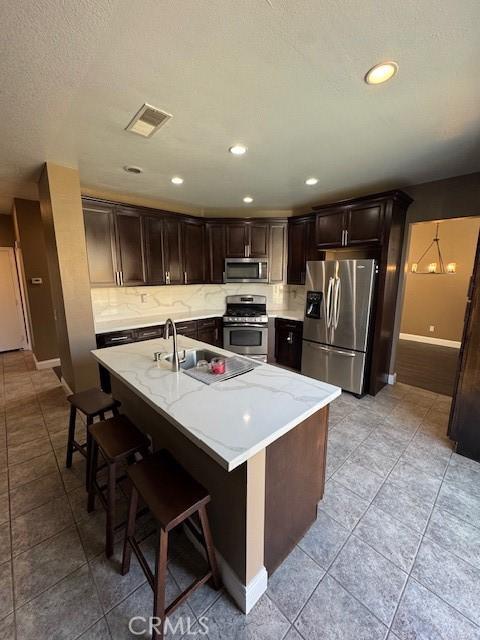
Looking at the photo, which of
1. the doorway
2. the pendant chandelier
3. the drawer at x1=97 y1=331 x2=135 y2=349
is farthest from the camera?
the pendant chandelier

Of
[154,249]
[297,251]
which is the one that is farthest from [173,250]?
[297,251]

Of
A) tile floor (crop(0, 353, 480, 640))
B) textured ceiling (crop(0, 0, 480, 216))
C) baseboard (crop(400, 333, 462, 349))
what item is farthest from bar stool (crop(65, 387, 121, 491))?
baseboard (crop(400, 333, 462, 349))

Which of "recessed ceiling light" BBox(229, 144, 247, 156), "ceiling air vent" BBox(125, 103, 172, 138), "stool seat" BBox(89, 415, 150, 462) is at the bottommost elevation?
"stool seat" BBox(89, 415, 150, 462)

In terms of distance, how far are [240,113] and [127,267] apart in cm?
246

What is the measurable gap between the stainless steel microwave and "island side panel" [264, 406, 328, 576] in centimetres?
316

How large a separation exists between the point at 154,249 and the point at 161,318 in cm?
102

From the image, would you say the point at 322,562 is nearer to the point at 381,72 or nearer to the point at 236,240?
the point at 381,72

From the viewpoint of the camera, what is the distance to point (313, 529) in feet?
5.45

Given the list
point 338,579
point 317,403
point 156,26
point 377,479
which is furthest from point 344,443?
point 156,26

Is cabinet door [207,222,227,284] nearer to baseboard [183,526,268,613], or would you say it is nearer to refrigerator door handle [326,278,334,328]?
refrigerator door handle [326,278,334,328]

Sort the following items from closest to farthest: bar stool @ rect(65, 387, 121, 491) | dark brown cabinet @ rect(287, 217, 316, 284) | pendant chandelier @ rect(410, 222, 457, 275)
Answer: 1. bar stool @ rect(65, 387, 121, 491)
2. dark brown cabinet @ rect(287, 217, 316, 284)
3. pendant chandelier @ rect(410, 222, 457, 275)

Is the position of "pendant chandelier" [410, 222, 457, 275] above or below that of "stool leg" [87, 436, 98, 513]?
above

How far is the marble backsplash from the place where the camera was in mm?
3811

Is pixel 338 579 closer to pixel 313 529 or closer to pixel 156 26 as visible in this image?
pixel 313 529
